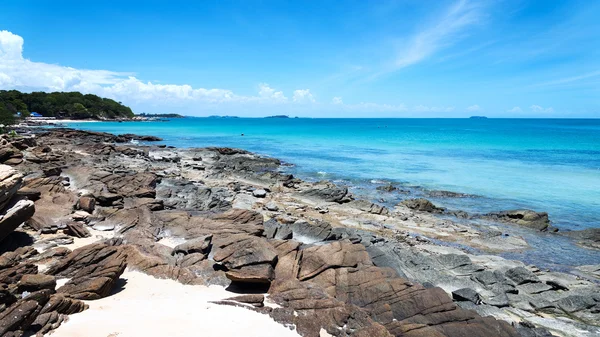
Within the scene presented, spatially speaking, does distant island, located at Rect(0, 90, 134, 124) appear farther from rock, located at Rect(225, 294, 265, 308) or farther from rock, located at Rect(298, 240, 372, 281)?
rock, located at Rect(225, 294, 265, 308)

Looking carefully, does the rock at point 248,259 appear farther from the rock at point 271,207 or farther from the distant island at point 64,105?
the distant island at point 64,105

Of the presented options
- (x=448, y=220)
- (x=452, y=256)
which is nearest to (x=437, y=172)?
(x=448, y=220)

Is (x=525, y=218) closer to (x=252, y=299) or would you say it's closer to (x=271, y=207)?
(x=271, y=207)

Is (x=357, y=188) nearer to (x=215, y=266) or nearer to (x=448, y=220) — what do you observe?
(x=448, y=220)

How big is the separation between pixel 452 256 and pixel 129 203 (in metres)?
14.6

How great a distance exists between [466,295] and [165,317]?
27.1 ft

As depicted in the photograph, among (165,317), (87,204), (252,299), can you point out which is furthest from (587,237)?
(87,204)

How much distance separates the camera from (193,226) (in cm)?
1488

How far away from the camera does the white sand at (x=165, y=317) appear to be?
283 inches

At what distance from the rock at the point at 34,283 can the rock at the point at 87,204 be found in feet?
26.7

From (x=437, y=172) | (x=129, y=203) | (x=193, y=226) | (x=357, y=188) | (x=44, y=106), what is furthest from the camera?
(x=44, y=106)

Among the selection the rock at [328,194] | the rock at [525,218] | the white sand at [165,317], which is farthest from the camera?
the rock at [328,194]

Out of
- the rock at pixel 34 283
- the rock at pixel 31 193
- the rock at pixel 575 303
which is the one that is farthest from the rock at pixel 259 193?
the rock at pixel 575 303

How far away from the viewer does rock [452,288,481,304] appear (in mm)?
10298
